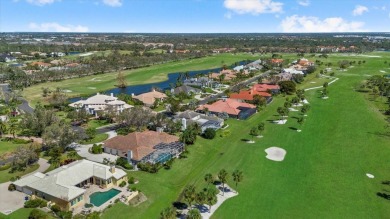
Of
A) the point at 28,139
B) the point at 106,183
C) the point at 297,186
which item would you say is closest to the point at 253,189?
the point at 297,186

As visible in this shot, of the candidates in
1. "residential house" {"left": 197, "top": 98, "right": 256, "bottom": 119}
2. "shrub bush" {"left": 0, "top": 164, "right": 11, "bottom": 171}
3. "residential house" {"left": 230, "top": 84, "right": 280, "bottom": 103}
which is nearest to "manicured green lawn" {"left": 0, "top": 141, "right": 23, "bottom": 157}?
"shrub bush" {"left": 0, "top": 164, "right": 11, "bottom": 171}

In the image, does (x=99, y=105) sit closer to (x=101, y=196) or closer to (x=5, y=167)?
(x=5, y=167)

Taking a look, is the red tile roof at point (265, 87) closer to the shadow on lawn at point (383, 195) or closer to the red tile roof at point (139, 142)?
the red tile roof at point (139, 142)

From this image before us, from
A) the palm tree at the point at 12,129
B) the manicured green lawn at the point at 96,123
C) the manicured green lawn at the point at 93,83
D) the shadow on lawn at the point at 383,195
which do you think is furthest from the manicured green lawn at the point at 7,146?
the shadow on lawn at the point at 383,195

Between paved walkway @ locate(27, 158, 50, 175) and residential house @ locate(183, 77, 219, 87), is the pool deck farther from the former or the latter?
residential house @ locate(183, 77, 219, 87)

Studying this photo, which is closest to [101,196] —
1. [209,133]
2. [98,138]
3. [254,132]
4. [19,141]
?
[98,138]

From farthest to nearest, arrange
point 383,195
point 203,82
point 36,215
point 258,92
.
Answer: point 203,82 → point 258,92 → point 383,195 → point 36,215
